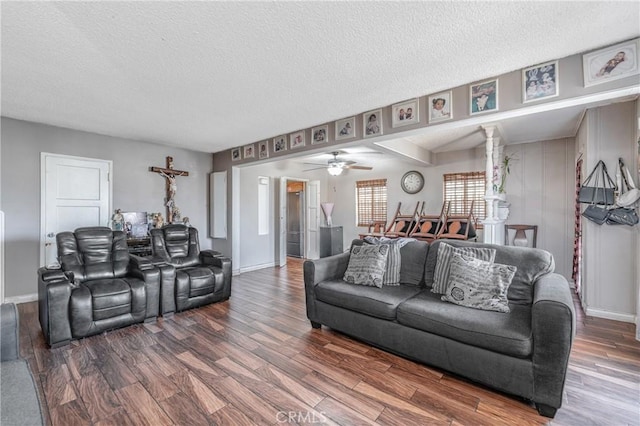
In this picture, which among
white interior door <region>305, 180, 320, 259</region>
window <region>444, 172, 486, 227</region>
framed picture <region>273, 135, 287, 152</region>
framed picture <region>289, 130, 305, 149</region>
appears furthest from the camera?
white interior door <region>305, 180, 320, 259</region>

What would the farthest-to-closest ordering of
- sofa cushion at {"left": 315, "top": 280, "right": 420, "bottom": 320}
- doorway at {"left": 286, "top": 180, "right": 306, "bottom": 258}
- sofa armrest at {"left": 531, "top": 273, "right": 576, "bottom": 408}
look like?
doorway at {"left": 286, "top": 180, "right": 306, "bottom": 258} < sofa cushion at {"left": 315, "top": 280, "right": 420, "bottom": 320} < sofa armrest at {"left": 531, "top": 273, "right": 576, "bottom": 408}

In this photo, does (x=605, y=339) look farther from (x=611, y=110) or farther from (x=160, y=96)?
(x=160, y=96)

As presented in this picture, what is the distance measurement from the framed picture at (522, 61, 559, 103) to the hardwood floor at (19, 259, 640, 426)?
2.29 meters

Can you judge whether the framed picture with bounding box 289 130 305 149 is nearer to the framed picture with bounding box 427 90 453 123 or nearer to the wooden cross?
the framed picture with bounding box 427 90 453 123

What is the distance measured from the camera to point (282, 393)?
201 centimetres

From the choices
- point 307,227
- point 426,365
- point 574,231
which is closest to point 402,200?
point 307,227

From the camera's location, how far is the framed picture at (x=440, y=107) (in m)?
2.91

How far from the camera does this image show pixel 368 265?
2998 mm

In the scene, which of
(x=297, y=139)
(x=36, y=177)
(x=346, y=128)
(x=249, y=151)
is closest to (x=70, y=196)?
(x=36, y=177)

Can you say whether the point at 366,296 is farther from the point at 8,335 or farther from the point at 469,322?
the point at 8,335

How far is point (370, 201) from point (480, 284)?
16.3 feet

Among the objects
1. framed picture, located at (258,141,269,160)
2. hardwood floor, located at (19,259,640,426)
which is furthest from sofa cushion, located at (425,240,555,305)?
framed picture, located at (258,141,269,160)

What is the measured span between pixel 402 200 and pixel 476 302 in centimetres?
453

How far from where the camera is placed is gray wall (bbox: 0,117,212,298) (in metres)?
3.79
